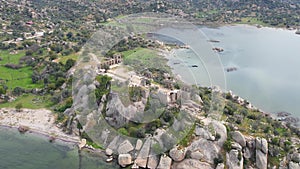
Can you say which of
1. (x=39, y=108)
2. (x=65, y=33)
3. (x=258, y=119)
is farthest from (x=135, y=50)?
(x=258, y=119)

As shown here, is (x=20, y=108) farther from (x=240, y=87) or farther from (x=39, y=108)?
(x=240, y=87)

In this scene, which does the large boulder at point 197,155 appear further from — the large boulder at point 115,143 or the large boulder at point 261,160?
the large boulder at point 115,143

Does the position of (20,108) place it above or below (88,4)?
below

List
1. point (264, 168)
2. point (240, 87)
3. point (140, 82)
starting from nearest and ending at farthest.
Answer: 1. point (264, 168)
2. point (140, 82)
3. point (240, 87)

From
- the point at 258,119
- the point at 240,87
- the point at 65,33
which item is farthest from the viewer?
the point at 65,33

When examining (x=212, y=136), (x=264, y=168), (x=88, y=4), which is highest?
(x=88, y=4)

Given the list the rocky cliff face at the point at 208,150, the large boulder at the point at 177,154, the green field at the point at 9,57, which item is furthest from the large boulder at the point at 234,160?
the green field at the point at 9,57

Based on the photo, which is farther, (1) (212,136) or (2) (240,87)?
(2) (240,87)
